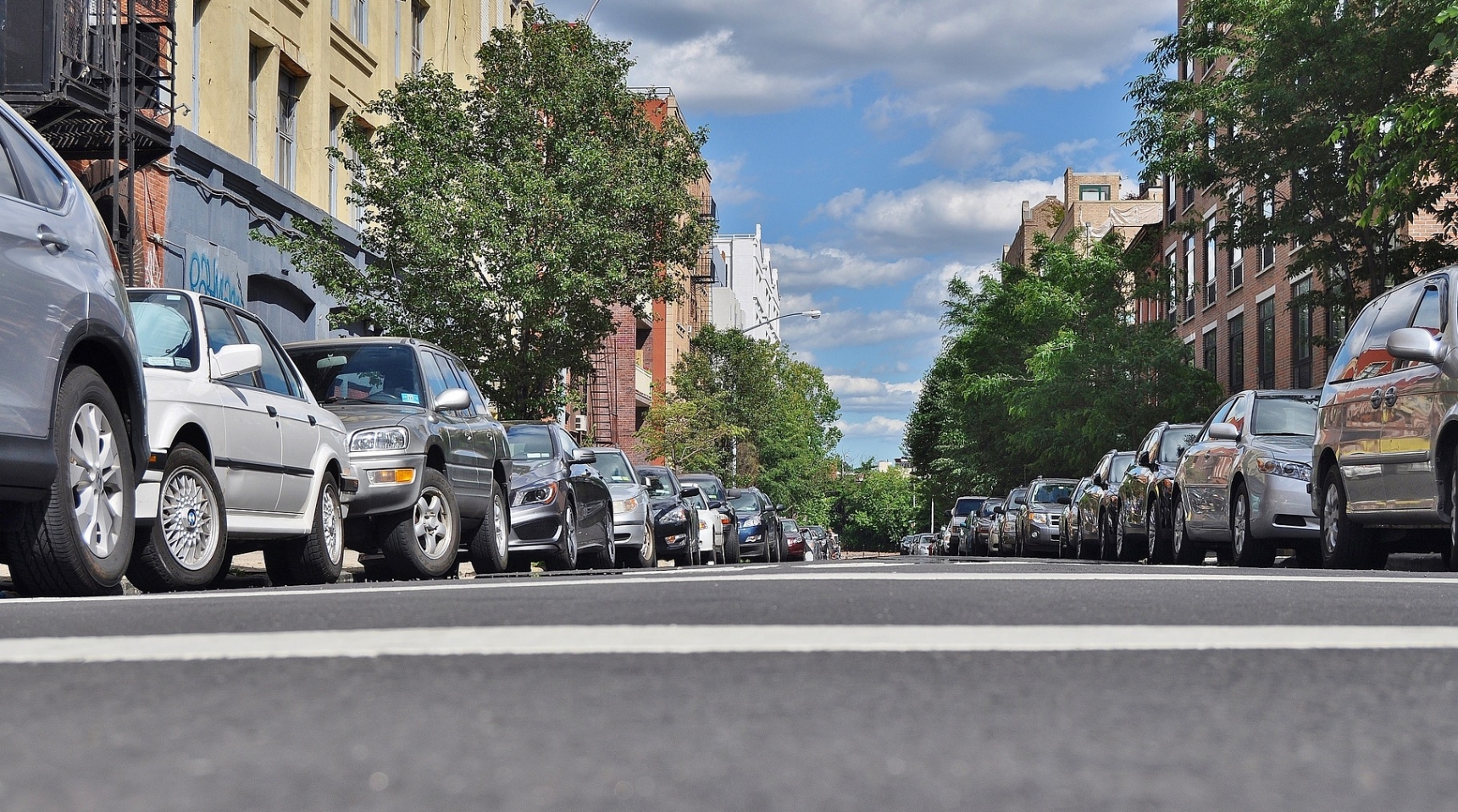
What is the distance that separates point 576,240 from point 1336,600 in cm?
1788

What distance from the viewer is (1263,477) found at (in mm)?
13391

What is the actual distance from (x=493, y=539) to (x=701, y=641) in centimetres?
951

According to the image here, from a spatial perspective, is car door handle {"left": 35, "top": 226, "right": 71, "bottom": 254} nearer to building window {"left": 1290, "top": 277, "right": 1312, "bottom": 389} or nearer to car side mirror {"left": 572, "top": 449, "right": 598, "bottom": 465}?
car side mirror {"left": 572, "top": 449, "right": 598, "bottom": 465}

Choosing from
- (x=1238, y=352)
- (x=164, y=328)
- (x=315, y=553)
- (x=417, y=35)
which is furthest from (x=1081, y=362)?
(x=164, y=328)

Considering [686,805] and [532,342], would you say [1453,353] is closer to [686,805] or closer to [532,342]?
[686,805]

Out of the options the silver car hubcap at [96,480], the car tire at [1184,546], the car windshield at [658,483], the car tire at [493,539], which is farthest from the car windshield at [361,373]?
the car windshield at [658,483]

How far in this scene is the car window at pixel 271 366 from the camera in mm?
10041

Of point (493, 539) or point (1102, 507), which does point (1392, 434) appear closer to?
point (493, 539)

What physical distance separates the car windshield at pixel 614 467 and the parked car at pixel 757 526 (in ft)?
36.1

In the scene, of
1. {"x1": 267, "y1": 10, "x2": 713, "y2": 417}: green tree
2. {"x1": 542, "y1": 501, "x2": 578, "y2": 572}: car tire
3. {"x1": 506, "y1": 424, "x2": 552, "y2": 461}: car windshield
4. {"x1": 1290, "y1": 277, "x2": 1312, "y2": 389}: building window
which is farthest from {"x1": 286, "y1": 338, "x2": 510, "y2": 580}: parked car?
{"x1": 1290, "y1": 277, "x2": 1312, "y2": 389}: building window

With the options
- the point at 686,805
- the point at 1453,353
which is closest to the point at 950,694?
the point at 686,805

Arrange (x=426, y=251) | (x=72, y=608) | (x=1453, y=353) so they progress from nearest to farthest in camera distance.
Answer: (x=72, y=608) → (x=1453, y=353) → (x=426, y=251)

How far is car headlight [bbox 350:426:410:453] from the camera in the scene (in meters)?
11.5

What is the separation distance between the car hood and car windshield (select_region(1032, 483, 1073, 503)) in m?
18.6
